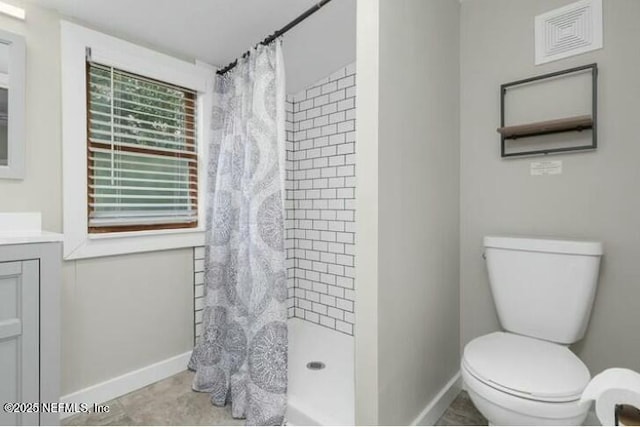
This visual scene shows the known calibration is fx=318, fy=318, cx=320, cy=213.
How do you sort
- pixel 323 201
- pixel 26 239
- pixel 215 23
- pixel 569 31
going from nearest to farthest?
1. pixel 26 239
2. pixel 569 31
3. pixel 215 23
4. pixel 323 201

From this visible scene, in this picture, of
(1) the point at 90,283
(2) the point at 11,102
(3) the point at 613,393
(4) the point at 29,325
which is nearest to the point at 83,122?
(2) the point at 11,102

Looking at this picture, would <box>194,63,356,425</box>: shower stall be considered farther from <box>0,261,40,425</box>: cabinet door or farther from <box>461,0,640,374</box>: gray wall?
<box>0,261,40,425</box>: cabinet door

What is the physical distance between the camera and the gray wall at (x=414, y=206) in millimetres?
1240

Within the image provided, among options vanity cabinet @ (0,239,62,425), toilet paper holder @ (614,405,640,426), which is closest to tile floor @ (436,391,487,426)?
toilet paper holder @ (614,405,640,426)

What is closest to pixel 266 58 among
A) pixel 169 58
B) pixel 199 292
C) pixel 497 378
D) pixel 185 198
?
pixel 169 58

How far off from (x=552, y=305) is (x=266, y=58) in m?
1.84

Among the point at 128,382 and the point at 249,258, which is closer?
the point at 249,258

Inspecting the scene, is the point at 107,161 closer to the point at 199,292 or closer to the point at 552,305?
the point at 199,292

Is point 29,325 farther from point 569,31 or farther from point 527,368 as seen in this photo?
point 569,31

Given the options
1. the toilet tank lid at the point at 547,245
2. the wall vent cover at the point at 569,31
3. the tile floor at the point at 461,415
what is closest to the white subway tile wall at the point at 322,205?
the tile floor at the point at 461,415

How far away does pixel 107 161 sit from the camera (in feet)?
5.93

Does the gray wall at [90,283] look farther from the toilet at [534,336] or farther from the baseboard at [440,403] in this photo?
the toilet at [534,336]

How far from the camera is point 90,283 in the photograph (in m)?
1.72

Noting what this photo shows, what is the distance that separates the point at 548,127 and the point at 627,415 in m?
1.37
